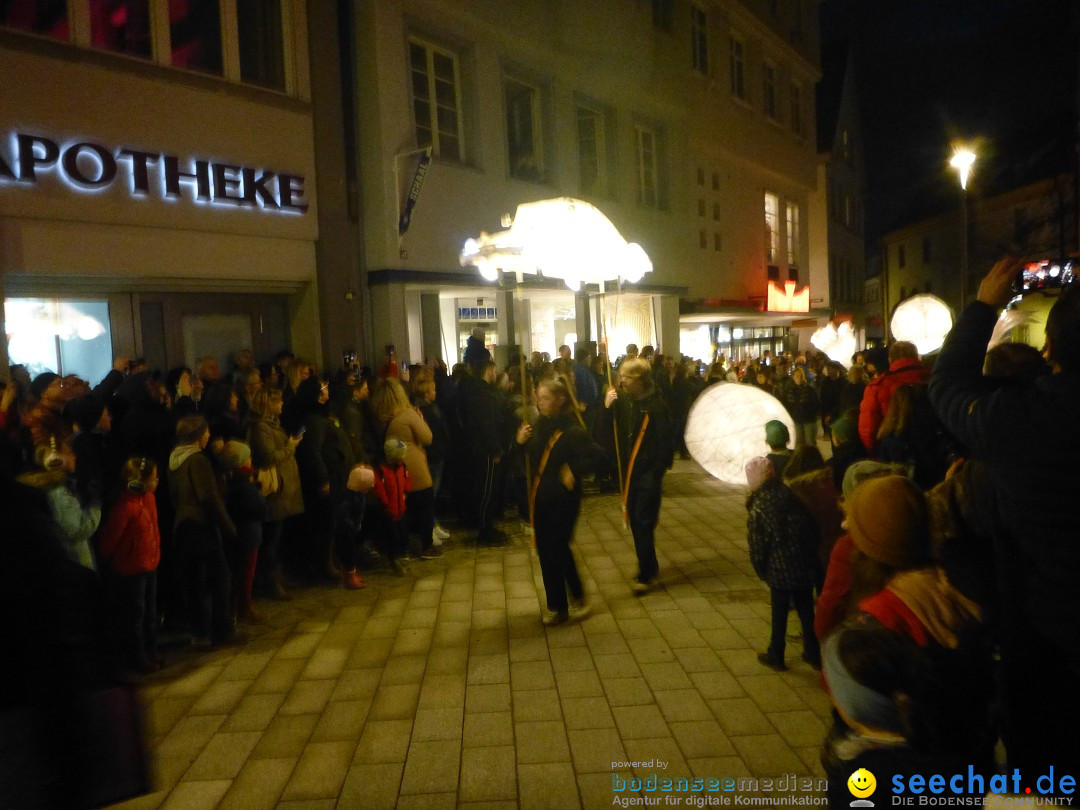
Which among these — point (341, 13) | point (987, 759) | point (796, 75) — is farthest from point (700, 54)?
point (987, 759)

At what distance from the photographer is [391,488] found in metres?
7.05

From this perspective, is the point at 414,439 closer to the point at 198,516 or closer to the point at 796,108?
the point at 198,516

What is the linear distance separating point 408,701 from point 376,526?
2.98 meters

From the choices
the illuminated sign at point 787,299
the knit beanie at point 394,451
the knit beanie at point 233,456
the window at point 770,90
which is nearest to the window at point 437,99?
the knit beanie at point 394,451

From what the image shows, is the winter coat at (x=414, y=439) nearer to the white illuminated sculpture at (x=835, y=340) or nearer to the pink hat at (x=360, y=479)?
the pink hat at (x=360, y=479)

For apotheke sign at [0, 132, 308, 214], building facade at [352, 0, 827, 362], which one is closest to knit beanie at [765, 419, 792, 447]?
building facade at [352, 0, 827, 362]

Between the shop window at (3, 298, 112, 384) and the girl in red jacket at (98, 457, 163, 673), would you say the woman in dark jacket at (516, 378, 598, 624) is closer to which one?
the girl in red jacket at (98, 457, 163, 673)

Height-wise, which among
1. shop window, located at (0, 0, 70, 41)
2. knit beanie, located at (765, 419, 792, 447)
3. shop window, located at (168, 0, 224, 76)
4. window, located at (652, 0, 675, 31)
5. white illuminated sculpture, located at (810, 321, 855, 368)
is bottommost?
knit beanie, located at (765, 419, 792, 447)

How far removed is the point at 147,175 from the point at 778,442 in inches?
325

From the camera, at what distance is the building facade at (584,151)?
1192 centimetres

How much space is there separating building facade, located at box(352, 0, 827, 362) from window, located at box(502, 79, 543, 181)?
0.13ft

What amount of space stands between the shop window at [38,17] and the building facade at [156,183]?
0.06 ft

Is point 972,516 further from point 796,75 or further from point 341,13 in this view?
point 796,75

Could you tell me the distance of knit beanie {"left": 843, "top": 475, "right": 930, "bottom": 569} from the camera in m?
2.29
